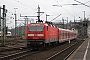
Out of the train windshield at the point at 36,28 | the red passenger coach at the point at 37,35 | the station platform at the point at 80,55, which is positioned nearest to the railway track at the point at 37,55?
the station platform at the point at 80,55

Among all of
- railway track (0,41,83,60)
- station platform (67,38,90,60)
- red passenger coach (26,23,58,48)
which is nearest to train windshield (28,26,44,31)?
red passenger coach (26,23,58,48)

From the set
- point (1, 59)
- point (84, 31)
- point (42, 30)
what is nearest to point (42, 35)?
point (42, 30)

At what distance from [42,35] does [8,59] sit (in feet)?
30.2

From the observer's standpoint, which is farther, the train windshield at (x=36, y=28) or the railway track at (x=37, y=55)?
the train windshield at (x=36, y=28)

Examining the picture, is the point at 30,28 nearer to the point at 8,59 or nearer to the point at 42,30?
the point at 42,30

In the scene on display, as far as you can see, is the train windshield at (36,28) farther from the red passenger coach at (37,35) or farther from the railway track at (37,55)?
the railway track at (37,55)

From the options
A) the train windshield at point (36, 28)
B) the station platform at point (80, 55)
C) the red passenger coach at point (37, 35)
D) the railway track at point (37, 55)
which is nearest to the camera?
the railway track at point (37, 55)

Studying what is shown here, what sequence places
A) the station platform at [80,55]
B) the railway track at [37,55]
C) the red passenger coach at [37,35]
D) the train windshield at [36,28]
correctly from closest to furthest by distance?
the railway track at [37,55]
the station platform at [80,55]
the red passenger coach at [37,35]
the train windshield at [36,28]

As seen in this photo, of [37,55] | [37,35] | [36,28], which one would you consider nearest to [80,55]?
[37,55]

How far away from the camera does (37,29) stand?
25156 mm

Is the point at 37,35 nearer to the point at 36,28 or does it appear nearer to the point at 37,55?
the point at 36,28

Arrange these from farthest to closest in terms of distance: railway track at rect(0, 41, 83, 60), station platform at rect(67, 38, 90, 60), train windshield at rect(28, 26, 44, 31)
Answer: train windshield at rect(28, 26, 44, 31) < station platform at rect(67, 38, 90, 60) < railway track at rect(0, 41, 83, 60)

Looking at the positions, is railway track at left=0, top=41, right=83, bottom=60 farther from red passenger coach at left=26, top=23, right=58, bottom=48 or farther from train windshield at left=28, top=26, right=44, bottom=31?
train windshield at left=28, top=26, right=44, bottom=31

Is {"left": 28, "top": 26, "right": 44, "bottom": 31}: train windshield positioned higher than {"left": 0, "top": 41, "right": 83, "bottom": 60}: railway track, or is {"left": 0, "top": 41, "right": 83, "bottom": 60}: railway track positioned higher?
{"left": 28, "top": 26, "right": 44, "bottom": 31}: train windshield
